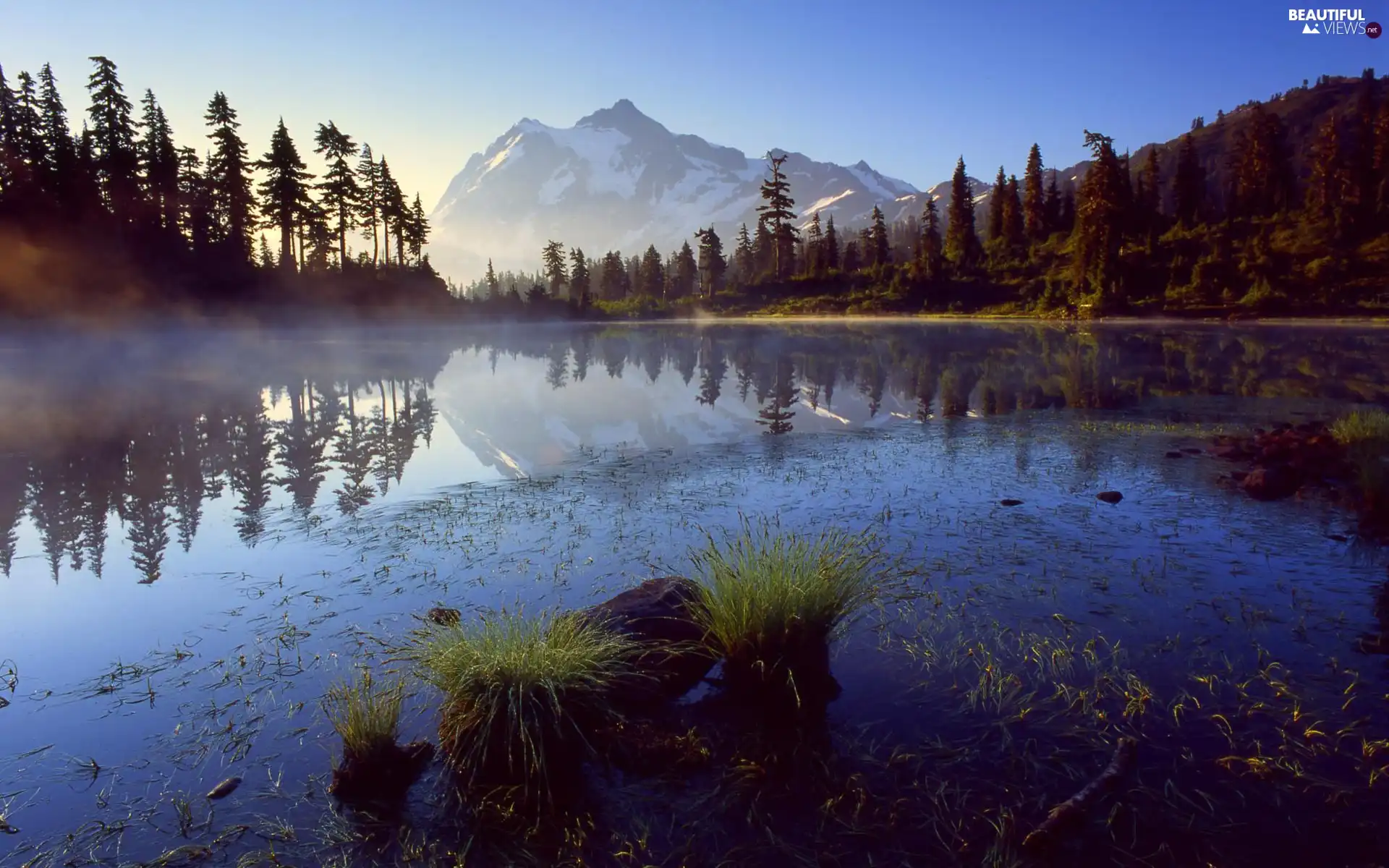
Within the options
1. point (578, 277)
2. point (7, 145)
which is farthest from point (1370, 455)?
point (578, 277)

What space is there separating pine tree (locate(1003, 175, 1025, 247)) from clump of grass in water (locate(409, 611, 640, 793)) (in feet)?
380

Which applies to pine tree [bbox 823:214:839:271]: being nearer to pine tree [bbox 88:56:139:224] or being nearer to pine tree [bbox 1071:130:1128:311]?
pine tree [bbox 1071:130:1128:311]

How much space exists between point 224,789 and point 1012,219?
121 m

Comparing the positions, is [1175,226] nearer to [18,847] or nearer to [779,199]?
[779,199]

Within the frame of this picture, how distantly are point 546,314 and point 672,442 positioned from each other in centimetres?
8075

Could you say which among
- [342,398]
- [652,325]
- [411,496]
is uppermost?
[652,325]

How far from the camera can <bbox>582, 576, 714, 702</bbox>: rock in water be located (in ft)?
21.9

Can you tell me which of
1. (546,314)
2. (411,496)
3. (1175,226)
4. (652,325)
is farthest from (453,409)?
(1175,226)

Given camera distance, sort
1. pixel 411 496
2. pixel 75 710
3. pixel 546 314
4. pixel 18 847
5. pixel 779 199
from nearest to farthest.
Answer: pixel 18 847 < pixel 75 710 < pixel 411 496 < pixel 546 314 < pixel 779 199

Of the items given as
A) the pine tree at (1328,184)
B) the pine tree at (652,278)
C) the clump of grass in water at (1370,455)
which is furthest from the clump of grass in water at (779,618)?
the pine tree at (652,278)

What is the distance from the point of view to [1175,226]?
89.9 metres

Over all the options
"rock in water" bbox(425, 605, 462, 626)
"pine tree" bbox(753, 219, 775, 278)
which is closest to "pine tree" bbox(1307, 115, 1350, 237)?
"pine tree" bbox(753, 219, 775, 278)

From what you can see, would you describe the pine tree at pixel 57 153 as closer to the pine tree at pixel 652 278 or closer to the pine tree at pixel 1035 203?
the pine tree at pixel 652 278

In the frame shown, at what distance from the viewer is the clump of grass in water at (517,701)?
5.49m
